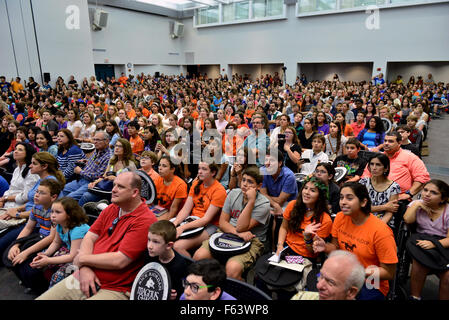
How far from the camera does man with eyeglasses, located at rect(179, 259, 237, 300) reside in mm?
1539

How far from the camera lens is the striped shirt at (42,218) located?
8.89 ft

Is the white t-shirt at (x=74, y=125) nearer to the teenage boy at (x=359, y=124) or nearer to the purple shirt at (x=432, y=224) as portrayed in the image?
the teenage boy at (x=359, y=124)

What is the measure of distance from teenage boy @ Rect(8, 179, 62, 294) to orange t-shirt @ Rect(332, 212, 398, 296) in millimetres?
2518

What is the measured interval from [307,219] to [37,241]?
8.21 ft

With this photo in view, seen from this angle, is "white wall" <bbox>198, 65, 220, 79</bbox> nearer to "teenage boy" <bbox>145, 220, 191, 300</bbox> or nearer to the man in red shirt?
the man in red shirt

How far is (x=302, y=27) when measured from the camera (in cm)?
1812

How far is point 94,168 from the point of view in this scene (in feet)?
12.9

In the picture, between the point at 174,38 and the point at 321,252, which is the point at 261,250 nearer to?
the point at 321,252

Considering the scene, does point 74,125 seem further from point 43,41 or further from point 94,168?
point 43,41

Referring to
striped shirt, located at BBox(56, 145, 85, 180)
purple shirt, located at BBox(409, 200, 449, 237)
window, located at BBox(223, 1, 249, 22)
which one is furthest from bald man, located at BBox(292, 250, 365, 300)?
window, located at BBox(223, 1, 249, 22)

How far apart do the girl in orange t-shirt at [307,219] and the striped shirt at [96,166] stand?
2.71m

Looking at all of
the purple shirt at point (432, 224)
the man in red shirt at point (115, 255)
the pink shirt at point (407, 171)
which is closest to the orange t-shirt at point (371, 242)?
the purple shirt at point (432, 224)

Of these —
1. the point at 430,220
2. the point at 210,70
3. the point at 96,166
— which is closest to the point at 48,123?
the point at 96,166

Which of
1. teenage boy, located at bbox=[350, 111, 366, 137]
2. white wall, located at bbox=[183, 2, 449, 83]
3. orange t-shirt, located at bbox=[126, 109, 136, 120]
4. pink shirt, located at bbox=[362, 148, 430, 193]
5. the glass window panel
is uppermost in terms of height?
the glass window panel
